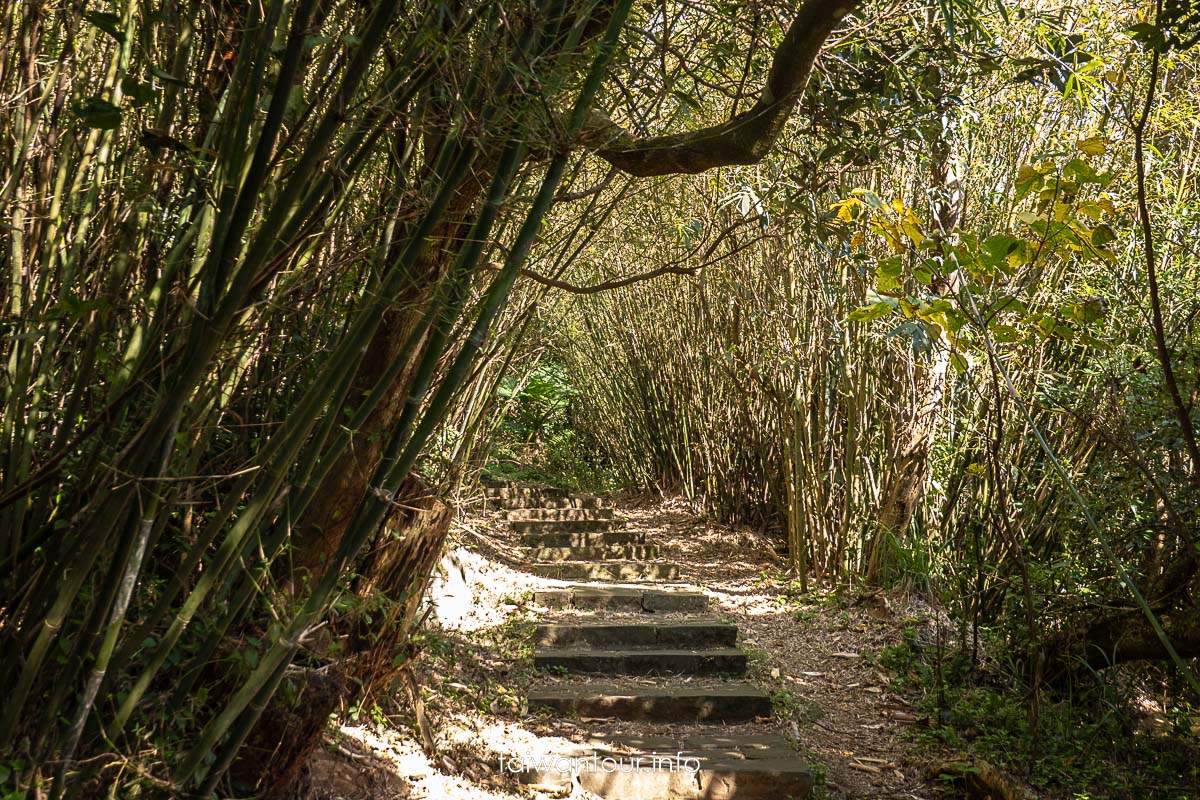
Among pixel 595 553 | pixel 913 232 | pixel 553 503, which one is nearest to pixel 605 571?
pixel 595 553

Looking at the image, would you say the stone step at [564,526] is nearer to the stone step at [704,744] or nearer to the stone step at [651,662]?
the stone step at [651,662]

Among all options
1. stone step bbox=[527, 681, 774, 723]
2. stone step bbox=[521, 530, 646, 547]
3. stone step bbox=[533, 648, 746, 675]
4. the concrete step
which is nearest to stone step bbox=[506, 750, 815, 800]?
the concrete step

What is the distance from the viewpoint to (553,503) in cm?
841

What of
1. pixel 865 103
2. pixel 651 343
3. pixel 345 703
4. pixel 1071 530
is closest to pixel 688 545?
pixel 651 343

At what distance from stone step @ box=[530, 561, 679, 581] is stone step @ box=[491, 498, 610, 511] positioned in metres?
2.17

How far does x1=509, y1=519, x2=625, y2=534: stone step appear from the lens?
700cm

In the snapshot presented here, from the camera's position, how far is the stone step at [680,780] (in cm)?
310

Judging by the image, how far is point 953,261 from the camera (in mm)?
2385

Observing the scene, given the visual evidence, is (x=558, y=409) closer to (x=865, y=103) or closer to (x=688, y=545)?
(x=688, y=545)

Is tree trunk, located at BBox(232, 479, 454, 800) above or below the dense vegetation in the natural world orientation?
below

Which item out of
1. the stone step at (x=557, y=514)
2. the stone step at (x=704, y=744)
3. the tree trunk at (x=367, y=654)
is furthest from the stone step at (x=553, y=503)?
the tree trunk at (x=367, y=654)

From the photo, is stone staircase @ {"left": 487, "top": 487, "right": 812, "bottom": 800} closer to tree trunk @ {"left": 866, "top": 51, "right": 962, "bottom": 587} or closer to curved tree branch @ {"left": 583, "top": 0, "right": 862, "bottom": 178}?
tree trunk @ {"left": 866, "top": 51, "right": 962, "bottom": 587}

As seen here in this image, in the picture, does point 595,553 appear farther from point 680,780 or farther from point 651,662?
point 680,780

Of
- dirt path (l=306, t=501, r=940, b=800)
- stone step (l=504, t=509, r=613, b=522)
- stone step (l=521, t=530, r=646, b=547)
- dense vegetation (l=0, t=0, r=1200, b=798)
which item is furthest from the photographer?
stone step (l=504, t=509, r=613, b=522)
